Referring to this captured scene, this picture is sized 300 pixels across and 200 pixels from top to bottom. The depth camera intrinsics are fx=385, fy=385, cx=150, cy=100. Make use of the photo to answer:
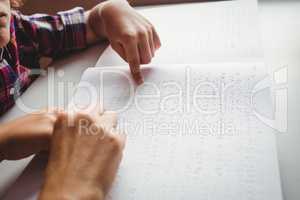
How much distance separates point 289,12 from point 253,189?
46cm

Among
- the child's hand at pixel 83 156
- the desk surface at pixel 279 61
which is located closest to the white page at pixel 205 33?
the desk surface at pixel 279 61

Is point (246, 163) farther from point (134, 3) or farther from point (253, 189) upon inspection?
point (134, 3)

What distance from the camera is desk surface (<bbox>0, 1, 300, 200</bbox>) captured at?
47cm

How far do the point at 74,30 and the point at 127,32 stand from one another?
154 millimetres

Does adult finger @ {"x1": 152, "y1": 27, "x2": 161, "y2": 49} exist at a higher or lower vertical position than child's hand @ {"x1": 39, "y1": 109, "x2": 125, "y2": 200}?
higher

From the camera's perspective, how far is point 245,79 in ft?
1.89

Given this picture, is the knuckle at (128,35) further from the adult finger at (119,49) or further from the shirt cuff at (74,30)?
the shirt cuff at (74,30)

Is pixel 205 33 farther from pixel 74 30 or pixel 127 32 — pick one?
pixel 74 30

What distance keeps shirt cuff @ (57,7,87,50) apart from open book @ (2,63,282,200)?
13 cm

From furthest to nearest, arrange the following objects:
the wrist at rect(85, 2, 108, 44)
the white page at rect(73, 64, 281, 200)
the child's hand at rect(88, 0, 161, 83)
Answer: the wrist at rect(85, 2, 108, 44) < the child's hand at rect(88, 0, 161, 83) < the white page at rect(73, 64, 281, 200)

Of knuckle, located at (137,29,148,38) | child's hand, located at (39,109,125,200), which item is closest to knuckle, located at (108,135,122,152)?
child's hand, located at (39,109,125,200)

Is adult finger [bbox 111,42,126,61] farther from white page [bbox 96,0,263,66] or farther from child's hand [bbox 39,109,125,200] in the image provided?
child's hand [bbox 39,109,125,200]

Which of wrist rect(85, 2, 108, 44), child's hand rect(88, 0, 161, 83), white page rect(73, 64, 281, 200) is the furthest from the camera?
wrist rect(85, 2, 108, 44)

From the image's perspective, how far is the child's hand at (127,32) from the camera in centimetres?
65
